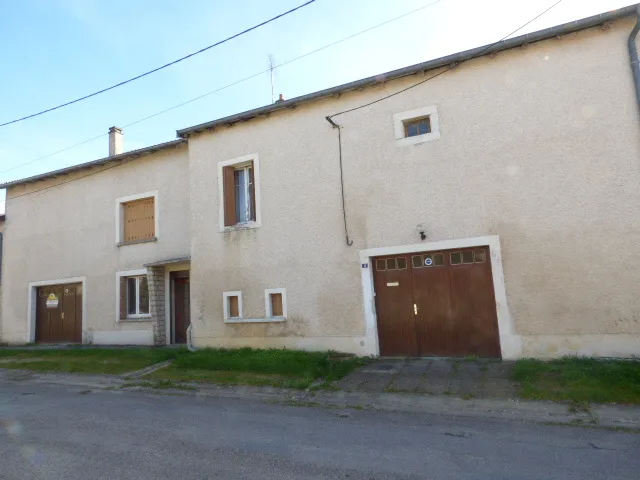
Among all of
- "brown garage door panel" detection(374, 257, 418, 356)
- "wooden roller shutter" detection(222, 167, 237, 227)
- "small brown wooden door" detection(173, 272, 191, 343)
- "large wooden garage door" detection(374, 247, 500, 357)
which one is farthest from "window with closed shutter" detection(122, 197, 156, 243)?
"large wooden garage door" detection(374, 247, 500, 357)

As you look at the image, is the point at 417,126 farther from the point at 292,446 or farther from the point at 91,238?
the point at 91,238

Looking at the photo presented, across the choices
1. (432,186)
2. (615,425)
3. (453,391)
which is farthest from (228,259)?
(615,425)

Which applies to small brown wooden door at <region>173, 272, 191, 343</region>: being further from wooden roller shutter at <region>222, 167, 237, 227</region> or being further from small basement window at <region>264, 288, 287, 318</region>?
small basement window at <region>264, 288, 287, 318</region>

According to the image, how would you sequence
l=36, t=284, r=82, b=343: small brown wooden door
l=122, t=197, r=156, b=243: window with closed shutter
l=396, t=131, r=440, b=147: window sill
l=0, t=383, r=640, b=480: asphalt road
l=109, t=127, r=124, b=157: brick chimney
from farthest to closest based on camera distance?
1. l=109, t=127, r=124, b=157: brick chimney
2. l=36, t=284, r=82, b=343: small brown wooden door
3. l=122, t=197, r=156, b=243: window with closed shutter
4. l=396, t=131, r=440, b=147: window sill
5. l=0, t=383, r=640, b=480: asphalt road

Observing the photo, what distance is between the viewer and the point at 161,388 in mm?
8188

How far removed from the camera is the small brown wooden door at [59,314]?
1446cm

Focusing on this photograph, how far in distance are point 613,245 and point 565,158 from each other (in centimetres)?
178

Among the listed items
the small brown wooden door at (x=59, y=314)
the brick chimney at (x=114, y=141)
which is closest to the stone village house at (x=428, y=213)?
the small brown wooden door at (x=59, y=314)

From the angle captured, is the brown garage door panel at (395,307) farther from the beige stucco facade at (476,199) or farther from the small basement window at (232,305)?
the small basement window at (232,305)

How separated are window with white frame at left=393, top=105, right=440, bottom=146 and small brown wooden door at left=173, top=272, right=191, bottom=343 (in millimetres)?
7798

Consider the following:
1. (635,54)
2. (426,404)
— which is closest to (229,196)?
(426,404)

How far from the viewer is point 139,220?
13781 millimetres

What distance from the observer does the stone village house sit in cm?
774

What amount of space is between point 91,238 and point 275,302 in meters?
7.70
